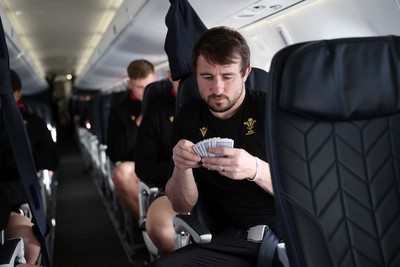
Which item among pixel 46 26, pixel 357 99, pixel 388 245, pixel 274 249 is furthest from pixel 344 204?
pixel 46 26

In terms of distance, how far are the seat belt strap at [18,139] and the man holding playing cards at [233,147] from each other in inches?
28.6

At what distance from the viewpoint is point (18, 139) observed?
2609 millimetres

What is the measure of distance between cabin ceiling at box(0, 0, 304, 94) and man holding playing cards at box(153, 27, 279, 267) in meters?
1.31

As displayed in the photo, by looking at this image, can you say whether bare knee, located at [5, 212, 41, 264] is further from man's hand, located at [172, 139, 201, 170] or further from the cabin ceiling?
the cabin ceiling

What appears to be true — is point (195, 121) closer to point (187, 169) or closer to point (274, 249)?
point (187, 169)

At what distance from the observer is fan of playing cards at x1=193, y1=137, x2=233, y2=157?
207 cm

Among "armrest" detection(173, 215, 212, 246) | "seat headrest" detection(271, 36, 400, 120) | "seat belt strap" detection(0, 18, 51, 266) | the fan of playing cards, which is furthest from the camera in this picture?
"seat belt strap" detection(0, 18, 51, 266)

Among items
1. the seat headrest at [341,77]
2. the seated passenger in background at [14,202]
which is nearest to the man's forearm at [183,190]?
the seat headrest at [341,77]

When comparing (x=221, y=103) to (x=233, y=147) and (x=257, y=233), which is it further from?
(x=257, y=233)

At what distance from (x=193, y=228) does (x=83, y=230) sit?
4.18 metres

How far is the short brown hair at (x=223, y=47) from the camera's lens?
8.10ft

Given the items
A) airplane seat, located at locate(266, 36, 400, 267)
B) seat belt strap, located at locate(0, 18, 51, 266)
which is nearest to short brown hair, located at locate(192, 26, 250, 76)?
airplane seat, located at locate(266, 36, 400, 267)

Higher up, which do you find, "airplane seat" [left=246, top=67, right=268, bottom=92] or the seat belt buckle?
"airplane seat" [left=246, top=67, right=268, bottom=92]

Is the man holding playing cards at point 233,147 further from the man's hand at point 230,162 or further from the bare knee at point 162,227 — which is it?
the bare knee at point 162,227
